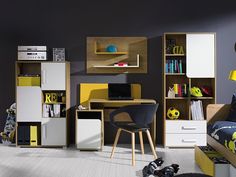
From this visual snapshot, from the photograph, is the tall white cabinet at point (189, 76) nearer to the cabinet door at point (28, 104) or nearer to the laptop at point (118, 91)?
the laptop at point (118, 91)

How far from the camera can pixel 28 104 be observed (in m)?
5.90

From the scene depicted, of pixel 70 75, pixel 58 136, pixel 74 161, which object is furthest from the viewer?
pixel 70 75

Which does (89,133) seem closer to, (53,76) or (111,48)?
(53,76)

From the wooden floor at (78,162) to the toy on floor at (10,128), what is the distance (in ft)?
0.53

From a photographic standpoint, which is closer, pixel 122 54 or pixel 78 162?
pixel 78 162

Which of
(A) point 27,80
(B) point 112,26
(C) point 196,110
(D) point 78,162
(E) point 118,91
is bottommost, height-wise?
(D) point 78,162

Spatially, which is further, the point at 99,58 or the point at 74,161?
the point at 99,58

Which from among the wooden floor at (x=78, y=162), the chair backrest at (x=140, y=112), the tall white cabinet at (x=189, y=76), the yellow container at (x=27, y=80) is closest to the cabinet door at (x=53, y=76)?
the yellow container at (x=27, y=80)

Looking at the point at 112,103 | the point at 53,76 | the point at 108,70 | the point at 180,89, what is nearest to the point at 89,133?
the point at 112,103

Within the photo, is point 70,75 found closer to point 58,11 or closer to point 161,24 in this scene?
point 58,11

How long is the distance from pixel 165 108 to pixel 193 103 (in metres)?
0.44

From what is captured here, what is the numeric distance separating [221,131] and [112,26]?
2.68 metres

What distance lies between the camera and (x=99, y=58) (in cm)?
628

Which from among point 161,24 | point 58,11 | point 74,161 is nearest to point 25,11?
point 58,11
